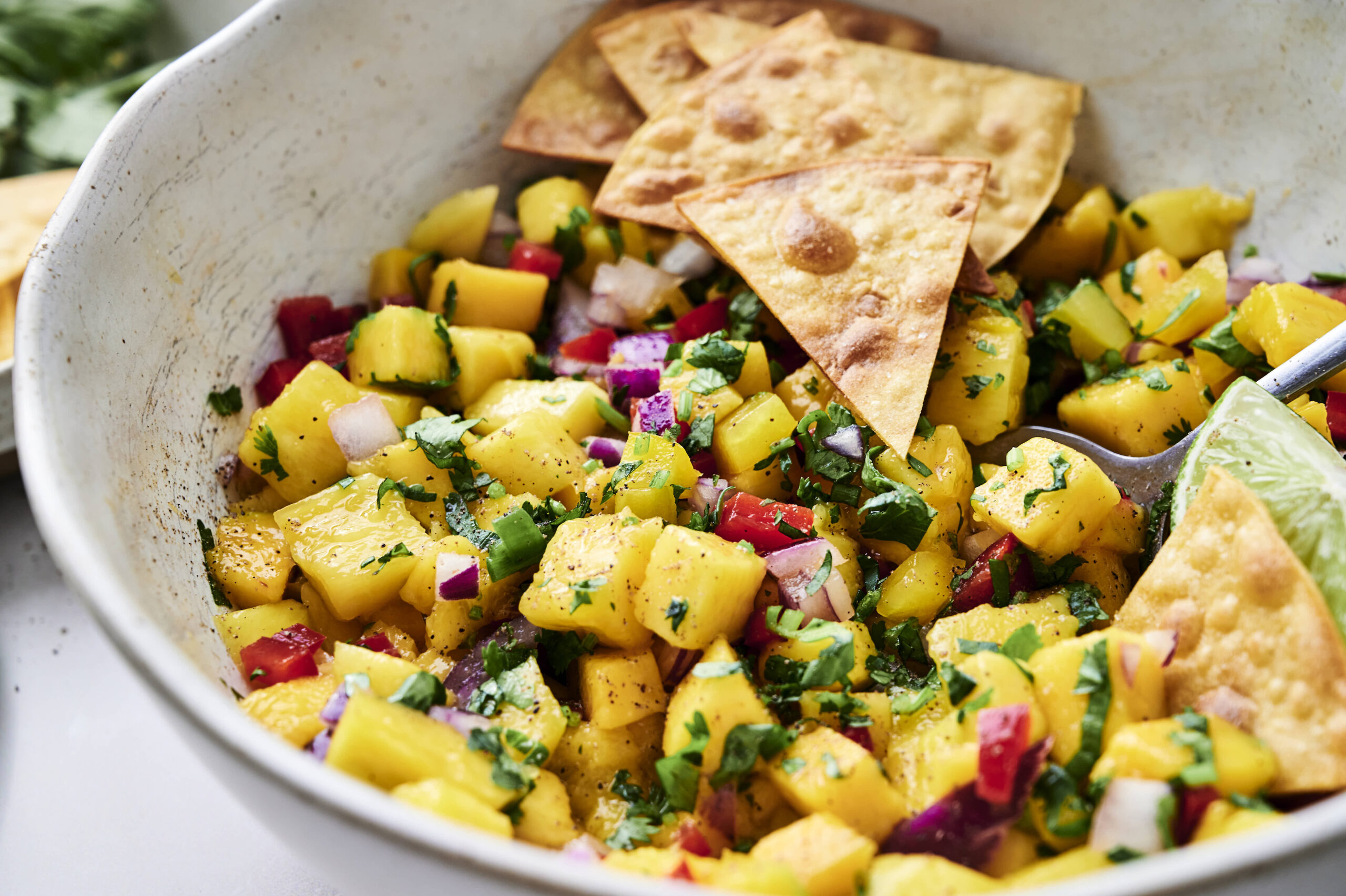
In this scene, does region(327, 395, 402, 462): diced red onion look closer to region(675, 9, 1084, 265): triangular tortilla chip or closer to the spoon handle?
region(675, 9, 1084, 265): triangular tortilla chip

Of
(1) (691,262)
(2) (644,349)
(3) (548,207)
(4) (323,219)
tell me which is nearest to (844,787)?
(2) (644,349)

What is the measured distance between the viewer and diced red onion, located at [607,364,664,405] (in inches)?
90.8

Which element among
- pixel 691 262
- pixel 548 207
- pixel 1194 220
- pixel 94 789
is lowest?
pixel 94 789

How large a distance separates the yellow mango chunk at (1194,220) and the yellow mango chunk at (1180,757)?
4.70ft

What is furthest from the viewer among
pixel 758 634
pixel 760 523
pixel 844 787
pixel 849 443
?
pixel 849 443

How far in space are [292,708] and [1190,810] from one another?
1358 millimetres

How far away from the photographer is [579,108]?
107 inches

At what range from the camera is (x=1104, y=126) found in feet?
8.84

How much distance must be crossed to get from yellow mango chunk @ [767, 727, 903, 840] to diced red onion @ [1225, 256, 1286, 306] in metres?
1.54

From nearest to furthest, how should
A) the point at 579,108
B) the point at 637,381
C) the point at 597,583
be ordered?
the point at 597,583 → the point at 637,381 → the point at 579,108

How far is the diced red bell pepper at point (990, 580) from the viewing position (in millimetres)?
1979

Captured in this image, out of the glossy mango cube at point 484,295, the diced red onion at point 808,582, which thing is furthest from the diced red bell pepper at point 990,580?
the glossy mango cube at point 484,295

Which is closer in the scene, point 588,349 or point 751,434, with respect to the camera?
point 751,434

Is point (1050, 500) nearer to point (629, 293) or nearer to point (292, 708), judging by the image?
point (629, 293)
